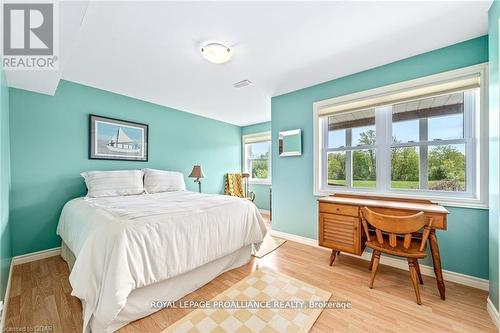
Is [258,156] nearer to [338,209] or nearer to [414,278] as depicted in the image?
[338,209]

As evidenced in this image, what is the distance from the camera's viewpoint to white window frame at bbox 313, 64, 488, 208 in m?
1.83

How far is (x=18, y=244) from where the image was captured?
2.35 meters

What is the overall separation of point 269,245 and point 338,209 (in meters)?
1.20

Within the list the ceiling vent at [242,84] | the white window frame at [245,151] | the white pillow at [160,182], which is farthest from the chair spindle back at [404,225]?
the white window frame at [245,151]

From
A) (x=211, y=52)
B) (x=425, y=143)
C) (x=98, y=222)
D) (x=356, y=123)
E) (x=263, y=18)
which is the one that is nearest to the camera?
(x=98, y=222)

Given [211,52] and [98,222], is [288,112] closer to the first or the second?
[211,52]

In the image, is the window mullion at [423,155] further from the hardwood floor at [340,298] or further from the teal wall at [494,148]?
the hardwood floor at [340,298]

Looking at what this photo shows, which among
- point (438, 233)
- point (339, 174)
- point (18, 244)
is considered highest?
point (339, 174)

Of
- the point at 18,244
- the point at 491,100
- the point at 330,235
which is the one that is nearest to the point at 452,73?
the point at 491,100

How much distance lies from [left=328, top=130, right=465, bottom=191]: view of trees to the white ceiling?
1.10 meters

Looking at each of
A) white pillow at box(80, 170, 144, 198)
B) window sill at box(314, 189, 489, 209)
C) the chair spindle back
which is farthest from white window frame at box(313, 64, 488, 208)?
white pillow at box(80, 170, 144, 198)

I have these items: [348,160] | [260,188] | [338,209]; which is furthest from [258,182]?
[338,209]

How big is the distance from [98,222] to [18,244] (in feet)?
6.34

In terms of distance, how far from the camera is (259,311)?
154 cm
